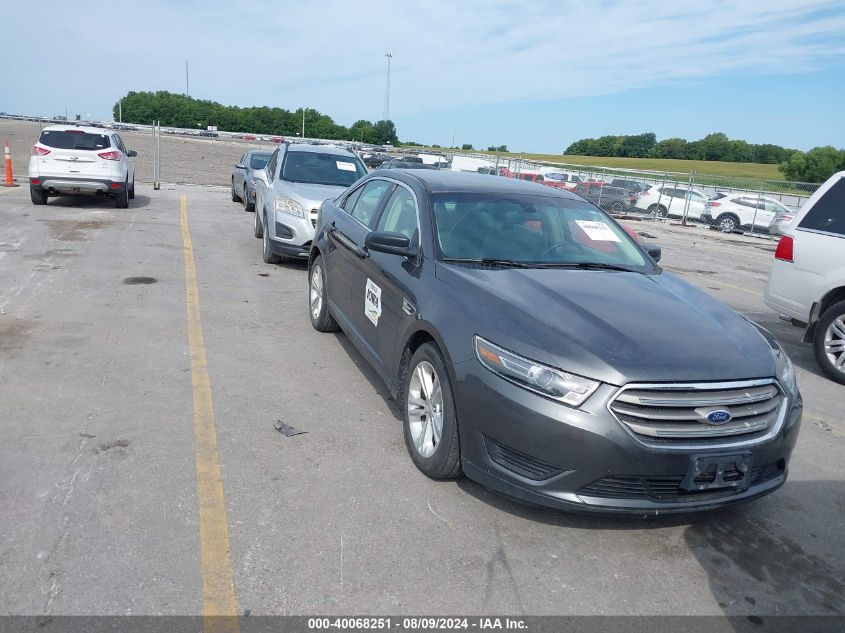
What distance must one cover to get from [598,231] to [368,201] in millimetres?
1932

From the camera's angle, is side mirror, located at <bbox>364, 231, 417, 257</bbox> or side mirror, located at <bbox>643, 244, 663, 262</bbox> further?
side mirror, located at <bbox>643, 244, 663, 262</bbox>

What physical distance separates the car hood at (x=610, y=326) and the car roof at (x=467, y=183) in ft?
3.36

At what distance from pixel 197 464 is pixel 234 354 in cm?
209

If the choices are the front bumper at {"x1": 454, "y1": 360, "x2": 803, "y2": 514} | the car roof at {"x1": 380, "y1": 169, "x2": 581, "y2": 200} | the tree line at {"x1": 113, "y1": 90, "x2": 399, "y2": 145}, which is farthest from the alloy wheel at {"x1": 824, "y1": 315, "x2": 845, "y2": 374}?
the tree line at {"x1": 113, "y1": 90, "x2": 399, "y2": 145}

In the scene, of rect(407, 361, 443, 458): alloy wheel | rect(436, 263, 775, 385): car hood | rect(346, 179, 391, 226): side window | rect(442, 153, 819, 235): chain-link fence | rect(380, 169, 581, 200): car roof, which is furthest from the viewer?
rect(442, 153, 819, 235): chain-link fence

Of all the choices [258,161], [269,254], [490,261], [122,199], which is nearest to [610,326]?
[490,261]

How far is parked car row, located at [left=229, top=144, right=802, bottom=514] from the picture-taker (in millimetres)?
3213

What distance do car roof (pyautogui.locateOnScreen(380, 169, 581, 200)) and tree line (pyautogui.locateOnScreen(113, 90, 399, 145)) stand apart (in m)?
132

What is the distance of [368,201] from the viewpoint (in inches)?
232

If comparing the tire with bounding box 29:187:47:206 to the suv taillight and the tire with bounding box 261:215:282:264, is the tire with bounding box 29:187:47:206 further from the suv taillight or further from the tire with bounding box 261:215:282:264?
the suv taillight

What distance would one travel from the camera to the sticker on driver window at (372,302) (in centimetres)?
485

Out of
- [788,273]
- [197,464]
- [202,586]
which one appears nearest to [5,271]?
[197,464]

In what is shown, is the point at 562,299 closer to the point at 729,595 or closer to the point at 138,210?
the point at 729,595

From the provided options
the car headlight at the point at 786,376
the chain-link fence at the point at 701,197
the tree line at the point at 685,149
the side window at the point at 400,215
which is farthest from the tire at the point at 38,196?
the tree line at the point at 685,149
